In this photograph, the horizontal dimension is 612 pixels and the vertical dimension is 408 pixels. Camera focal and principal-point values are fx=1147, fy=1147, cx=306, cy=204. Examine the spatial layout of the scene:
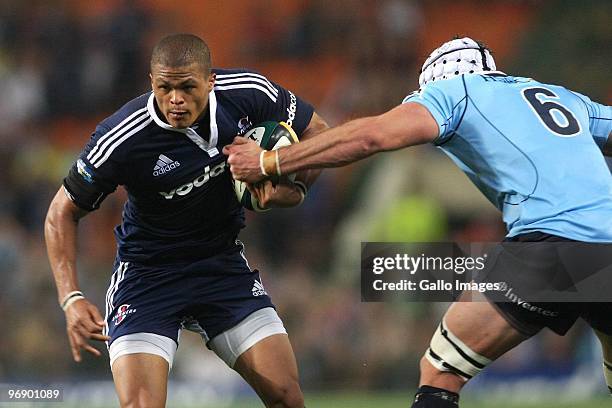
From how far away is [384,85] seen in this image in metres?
13.1

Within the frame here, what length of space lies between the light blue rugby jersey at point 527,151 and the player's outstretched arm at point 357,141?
95 millimetres

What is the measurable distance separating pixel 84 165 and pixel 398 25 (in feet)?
29.1

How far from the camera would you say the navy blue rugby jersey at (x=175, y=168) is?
5770 mm

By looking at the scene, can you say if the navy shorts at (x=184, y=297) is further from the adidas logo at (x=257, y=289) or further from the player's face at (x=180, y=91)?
the player's face at (x=180, y=91)

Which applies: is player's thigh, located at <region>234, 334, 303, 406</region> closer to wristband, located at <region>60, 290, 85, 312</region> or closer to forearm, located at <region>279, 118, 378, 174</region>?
wristband, located at <region>60, 290, 85, 312</region>

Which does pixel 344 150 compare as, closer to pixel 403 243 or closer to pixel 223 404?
pixel 223 404

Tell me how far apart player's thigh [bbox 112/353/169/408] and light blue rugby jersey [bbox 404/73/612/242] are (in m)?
1.77

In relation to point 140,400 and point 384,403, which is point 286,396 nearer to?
point 140,400

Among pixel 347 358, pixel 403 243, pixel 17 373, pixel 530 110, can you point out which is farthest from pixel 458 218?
pixel 530 110

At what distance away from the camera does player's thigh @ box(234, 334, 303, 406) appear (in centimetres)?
587

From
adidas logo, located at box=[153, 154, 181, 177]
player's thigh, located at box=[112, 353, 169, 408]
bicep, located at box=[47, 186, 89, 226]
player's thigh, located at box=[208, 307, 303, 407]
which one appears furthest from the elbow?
bicep, located at box=[47, 186, 89, 226]

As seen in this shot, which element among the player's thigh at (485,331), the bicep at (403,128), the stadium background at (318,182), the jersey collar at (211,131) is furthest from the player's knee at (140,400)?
the stadium background at (318,182)

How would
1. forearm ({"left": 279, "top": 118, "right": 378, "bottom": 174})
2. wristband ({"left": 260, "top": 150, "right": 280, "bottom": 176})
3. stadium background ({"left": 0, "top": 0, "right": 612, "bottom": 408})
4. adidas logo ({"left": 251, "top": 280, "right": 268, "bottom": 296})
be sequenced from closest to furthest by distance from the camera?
1. forearm ({"left": 279, "top": 118, "right": 378, "bottom": 174})
2. wristband ({"left": 260, "top": 150, "right": 280, "bottom": 176})
3. adidas logo ({"left": 251, "top": 280, "right": 268, "bottom": 296})
4. stadium background ({"left": 0, "top": 0, "right": 612, "bottom": 408})

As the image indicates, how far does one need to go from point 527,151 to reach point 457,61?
0.71 meters
